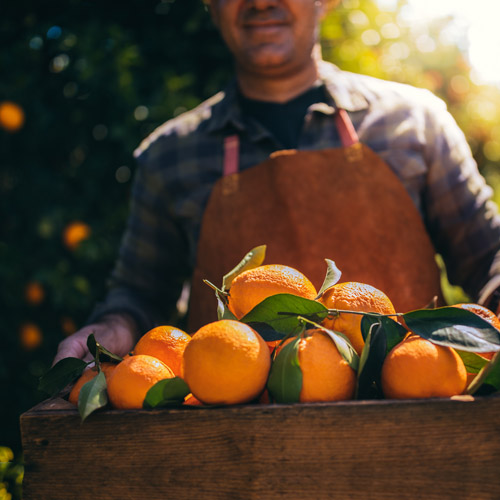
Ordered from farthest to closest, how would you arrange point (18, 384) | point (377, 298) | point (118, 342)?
point (18, 384) < point (118, 342) < point (377, 298)

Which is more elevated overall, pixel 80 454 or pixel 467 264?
pixel 80 454

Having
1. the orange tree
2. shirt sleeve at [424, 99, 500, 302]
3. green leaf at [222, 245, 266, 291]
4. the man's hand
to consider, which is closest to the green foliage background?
the orange tree

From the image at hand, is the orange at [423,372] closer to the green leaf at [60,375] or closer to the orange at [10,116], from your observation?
the green leaf at [60,375]

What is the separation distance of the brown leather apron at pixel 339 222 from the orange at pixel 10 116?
2.86 feet

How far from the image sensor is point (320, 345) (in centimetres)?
63

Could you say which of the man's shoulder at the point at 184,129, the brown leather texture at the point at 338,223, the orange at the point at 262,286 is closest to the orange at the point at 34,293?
the man's shoulder at the point at 184,129

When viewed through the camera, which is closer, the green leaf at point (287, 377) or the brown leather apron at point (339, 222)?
the green leaf at point (287, 377)

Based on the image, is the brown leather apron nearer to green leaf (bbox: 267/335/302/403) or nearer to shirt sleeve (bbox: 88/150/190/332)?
shirt sleeve (bbox: 88/150/190/332)

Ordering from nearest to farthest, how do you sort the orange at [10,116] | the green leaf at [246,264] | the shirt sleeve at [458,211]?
1. the green leaf at [246,264]
2. the shirt sleeve at [458,211]
3. the orange at [10,116]

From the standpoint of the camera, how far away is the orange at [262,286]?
730 mm

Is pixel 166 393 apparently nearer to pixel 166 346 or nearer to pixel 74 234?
pixel 166 346

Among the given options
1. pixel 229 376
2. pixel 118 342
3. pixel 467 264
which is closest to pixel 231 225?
pixel 118 342

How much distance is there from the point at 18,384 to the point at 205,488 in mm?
1561

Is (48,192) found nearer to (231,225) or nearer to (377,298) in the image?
(231,225)
